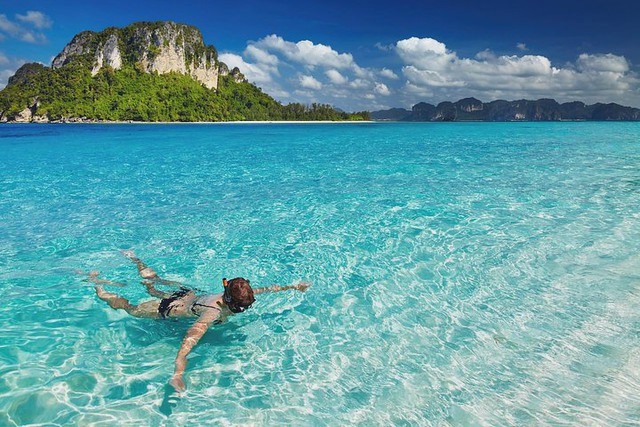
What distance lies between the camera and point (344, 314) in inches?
291

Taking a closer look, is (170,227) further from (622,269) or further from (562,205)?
(562,205)

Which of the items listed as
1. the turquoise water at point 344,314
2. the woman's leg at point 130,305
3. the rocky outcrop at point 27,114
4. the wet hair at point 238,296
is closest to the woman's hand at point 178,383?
the turquoise water at point 344,314

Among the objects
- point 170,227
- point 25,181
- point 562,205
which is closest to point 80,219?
point 170,227

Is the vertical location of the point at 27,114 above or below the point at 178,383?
above

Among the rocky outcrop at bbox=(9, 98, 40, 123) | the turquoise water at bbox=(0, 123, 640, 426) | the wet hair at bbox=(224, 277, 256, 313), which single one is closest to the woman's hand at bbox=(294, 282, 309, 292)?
the turquoise water at bbox=(0, 123, 640, 426)

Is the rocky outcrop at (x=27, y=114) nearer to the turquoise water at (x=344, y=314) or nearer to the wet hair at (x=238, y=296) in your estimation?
the turquoise water at (x=344, y=314)

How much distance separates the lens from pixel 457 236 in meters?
11.5

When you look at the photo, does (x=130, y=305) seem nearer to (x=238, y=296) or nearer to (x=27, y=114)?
(x=238, y=296)

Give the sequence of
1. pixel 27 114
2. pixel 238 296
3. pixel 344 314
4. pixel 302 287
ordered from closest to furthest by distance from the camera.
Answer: pixel 238 296, pixel 344 314, pixel 302 287, pixel 27 114

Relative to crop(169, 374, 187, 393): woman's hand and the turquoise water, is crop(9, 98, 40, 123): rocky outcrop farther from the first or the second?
crop(169, 374, 187, 393): woman's hand

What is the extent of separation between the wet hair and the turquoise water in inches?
31.6

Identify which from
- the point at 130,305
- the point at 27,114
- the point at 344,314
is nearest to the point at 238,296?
the point at 344,314

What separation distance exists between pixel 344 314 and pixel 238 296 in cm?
234

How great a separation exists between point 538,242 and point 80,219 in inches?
583
